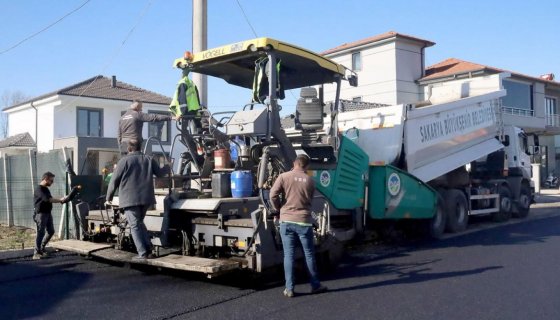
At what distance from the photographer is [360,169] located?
8.61 meters

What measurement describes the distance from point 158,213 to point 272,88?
217 centimetres

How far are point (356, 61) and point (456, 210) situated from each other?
2215cm

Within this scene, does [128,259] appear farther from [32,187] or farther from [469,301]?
[32,187]

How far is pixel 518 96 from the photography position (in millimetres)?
33281

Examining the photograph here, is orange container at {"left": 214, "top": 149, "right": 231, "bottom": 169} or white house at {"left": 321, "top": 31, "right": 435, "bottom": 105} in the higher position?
white house at {"left": 321, "top": 31, "right": 435, "bottom": 105}

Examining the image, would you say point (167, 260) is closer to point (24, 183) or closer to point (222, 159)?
point (222, 159)

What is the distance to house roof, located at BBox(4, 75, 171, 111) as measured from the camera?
29.1 meters

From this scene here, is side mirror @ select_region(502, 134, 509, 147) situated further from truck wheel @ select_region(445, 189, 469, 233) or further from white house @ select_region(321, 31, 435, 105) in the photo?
white house @ select_region(321, 31, 435, 105)

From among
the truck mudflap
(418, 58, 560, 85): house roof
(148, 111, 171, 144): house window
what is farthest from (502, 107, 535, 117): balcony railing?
the truck mudflap

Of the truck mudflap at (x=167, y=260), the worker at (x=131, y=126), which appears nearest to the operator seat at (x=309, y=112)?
the worker at (x=131, y=126)

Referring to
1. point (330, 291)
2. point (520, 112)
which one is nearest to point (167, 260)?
point (330, 291)

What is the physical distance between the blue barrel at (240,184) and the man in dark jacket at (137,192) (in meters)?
1.02

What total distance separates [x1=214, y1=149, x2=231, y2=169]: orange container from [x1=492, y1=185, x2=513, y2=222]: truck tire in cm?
923

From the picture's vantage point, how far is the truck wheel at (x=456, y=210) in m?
11.5
